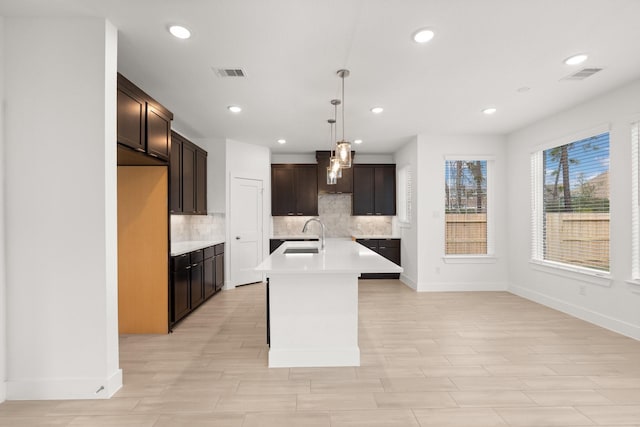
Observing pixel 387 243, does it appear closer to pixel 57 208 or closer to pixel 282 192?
pixel 282 192

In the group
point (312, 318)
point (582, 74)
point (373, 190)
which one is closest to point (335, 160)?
point (312, 318)

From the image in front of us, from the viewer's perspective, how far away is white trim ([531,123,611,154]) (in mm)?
3779

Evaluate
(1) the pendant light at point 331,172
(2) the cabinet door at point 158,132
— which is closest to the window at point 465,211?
(1) the pendant light at point 331,172

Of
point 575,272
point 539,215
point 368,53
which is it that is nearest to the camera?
point 368,53

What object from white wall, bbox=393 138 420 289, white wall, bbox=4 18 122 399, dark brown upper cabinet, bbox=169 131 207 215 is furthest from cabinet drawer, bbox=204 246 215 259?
white wall, bbox=393 138 420 289

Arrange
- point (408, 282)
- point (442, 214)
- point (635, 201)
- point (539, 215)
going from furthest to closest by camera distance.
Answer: point (408, 282)
point (442, 214)
point (539, 215)
point (635, 201)

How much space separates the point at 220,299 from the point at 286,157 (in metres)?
3.26

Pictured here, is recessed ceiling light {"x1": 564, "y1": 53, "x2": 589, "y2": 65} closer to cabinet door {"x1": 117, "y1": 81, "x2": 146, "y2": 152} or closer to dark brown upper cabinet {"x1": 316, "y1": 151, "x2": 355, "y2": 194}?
cabinet door {"x1": 117, "y1": 81, "x2": 146, "y2": 152}

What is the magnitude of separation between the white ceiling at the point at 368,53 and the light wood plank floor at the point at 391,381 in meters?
2.62

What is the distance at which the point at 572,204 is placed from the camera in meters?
4.32

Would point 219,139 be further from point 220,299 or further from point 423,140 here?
point 423,140

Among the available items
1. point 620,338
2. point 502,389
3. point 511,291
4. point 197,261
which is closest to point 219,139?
point 197,261

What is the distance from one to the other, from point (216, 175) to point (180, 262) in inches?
87.9

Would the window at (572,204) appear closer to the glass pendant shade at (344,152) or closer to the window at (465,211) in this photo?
the window at (465,211)
